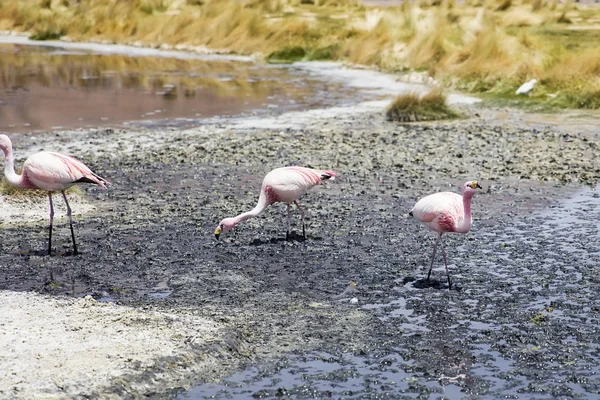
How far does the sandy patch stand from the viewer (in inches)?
247

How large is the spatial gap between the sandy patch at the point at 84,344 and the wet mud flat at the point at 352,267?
81 mm

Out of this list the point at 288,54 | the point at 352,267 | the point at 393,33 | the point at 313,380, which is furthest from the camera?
the point at 288,54

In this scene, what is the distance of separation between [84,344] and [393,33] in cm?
2373

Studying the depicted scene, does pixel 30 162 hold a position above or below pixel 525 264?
above

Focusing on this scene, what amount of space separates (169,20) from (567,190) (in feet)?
91.9

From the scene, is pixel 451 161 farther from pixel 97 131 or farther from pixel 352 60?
pixel 352 60

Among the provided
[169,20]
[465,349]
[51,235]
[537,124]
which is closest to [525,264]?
[465,349]

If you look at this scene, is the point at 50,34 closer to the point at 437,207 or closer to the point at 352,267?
the point at 352,267

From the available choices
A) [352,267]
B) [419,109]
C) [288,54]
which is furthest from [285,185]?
[288,54]

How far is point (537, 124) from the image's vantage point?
17.7 metres

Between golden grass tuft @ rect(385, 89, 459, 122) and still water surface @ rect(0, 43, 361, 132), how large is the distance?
9.58ft

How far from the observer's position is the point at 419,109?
18.1m

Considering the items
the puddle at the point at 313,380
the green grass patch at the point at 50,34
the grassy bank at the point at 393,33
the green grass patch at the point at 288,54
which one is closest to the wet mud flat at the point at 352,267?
the puddle at the point at 313,380

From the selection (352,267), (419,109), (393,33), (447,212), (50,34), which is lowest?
(50,34)
